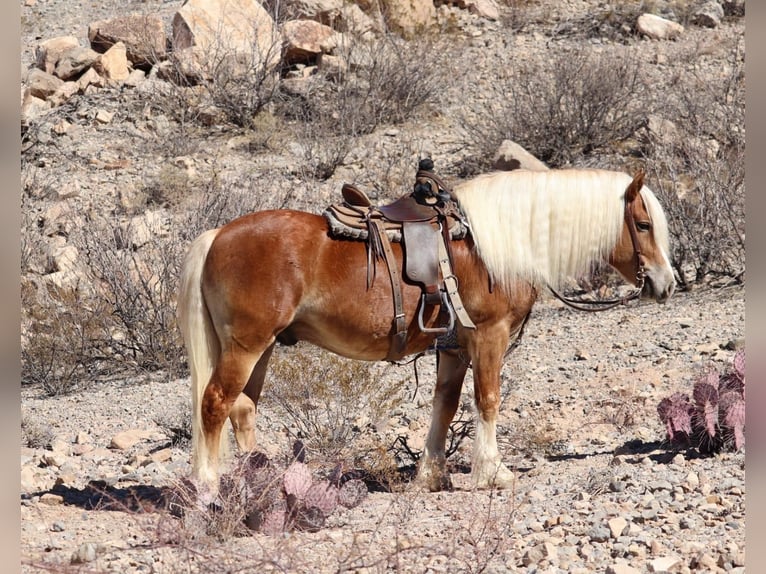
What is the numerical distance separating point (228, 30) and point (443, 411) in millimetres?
11743

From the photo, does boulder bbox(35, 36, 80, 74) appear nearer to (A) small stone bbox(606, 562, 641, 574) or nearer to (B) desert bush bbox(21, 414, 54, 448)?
(B) desert bush bbox(21, 414, 54, 448)

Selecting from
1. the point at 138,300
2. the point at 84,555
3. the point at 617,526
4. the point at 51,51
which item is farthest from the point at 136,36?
the point at 617,526

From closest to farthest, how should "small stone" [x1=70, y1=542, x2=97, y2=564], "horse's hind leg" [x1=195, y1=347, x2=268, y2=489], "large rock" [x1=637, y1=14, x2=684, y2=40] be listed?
"small stone" [x1=70, y1=542, x2=97, y2=564] < "horse's hind leg" [x1=195, y1=347, x2=268, y2=489] < "large rock" [x1=637, y1=14, x2=684, y2=40]

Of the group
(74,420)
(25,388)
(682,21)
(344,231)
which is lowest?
(25,388)

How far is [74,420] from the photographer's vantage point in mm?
8688

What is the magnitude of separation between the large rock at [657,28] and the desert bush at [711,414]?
12.7 metres

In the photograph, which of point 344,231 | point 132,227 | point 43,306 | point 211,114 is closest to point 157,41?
point 211,114

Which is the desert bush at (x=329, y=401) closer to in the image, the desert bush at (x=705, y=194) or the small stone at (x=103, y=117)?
the desert bush at (x=705, y=194)

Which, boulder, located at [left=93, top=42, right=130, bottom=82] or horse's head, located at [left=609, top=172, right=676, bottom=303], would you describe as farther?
boulder, located at [left=93, top=42, right=130, bottom=82]

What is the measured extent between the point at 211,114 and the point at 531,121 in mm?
4968

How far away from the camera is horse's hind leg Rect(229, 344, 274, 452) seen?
241 inches

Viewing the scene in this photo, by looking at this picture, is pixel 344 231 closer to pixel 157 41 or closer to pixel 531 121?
pixel 531 121

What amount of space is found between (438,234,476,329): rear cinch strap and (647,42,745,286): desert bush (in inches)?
225

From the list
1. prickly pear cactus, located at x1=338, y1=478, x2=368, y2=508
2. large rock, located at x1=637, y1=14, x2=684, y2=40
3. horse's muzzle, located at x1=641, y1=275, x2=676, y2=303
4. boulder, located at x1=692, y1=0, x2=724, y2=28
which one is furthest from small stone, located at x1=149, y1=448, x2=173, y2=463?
boulder, located at x1=692, y1=0, x2=724, y2=28
